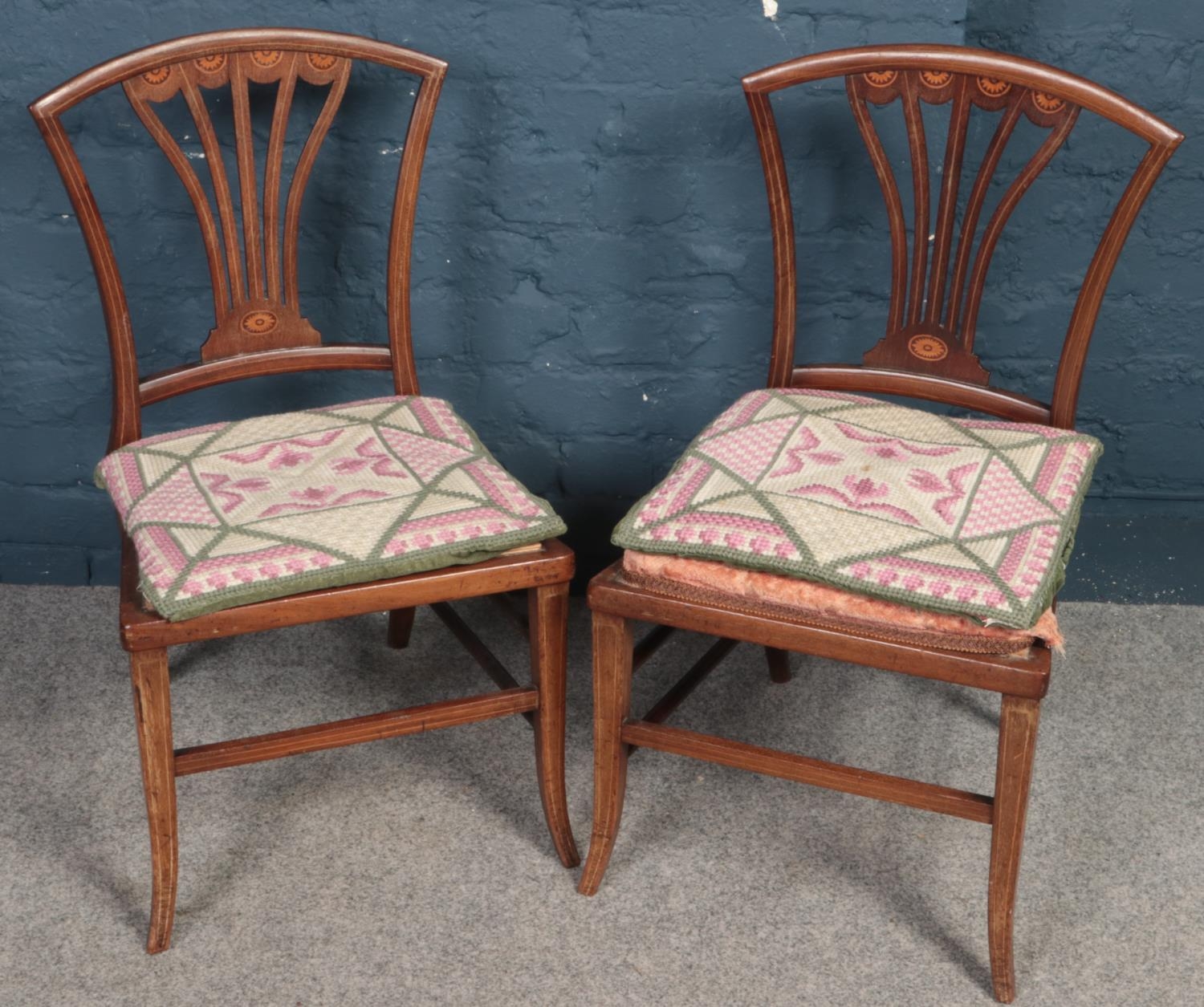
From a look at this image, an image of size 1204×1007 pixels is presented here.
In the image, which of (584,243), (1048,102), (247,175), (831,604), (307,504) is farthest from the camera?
(584,243)

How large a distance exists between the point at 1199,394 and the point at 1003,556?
1056 mm

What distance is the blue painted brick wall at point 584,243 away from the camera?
1968 mm

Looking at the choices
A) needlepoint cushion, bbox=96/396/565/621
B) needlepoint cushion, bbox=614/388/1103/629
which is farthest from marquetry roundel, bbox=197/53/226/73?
needlepoint cushion, bbox=614/388/1103/629

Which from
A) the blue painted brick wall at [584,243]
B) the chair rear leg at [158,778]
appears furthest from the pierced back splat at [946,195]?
the chair rear leg at [158,778]

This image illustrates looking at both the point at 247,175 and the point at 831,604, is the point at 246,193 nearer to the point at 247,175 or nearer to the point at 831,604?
the point at 247,175

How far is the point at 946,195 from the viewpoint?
176cm

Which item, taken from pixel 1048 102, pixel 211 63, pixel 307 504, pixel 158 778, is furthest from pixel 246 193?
pixel 1048 102

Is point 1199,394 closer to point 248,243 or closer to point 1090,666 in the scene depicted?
point 1090,666

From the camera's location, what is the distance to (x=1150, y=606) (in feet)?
7.80

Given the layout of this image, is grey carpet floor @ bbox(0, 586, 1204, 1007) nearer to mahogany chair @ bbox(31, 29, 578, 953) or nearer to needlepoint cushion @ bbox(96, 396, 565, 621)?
mahogany chair @ bbox(31, 29, 578, 953)

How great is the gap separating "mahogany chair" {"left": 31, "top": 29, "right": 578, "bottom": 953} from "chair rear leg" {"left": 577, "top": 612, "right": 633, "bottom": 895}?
0.05 metres

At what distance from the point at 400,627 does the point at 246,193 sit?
73 cm

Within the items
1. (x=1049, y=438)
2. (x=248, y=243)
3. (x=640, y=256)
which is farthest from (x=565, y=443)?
(x=1049, y=438)

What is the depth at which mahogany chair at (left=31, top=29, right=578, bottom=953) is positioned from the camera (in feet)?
4.99
